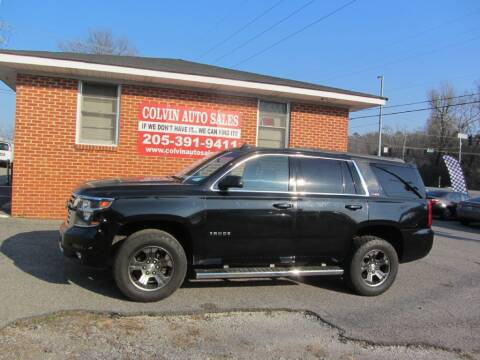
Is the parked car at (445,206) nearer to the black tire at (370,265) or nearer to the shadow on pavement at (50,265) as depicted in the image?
the black tire at (370,265)

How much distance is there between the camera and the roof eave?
9.40 meters

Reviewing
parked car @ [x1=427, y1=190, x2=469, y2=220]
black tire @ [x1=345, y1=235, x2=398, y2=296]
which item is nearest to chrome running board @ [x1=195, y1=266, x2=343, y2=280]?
black tire @ [x1=345, y1=235, x2=398, y2=296]

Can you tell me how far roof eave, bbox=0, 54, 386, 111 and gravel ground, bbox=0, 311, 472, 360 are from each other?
250 inches

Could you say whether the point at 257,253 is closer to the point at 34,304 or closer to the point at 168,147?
the point at 34,304

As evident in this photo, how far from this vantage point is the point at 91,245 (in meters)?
5.07

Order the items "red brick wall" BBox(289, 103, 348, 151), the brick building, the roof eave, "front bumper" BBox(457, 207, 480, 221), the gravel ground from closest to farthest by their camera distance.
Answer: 1. the gravel ground
2. the roof eave
3. the brick building
4. "red brick wall" BBox(289, 103, 348, 151)
5. "front bumper" BBox(457, 207, 480, 221)

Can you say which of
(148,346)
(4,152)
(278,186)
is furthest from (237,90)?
(4,152)

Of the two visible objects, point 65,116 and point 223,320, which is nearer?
point 223,320

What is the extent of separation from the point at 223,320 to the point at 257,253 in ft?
3.39

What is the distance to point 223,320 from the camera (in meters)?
4.81

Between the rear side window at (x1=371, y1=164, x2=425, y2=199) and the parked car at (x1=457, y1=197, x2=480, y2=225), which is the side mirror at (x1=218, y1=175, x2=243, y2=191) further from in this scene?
the parked car at (x1=457, y1=197, x2=480, y2=225)

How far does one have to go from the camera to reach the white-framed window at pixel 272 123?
38.9ft

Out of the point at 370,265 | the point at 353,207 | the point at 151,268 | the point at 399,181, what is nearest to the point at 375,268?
the point at 370,265

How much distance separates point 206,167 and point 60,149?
18.2 feet
